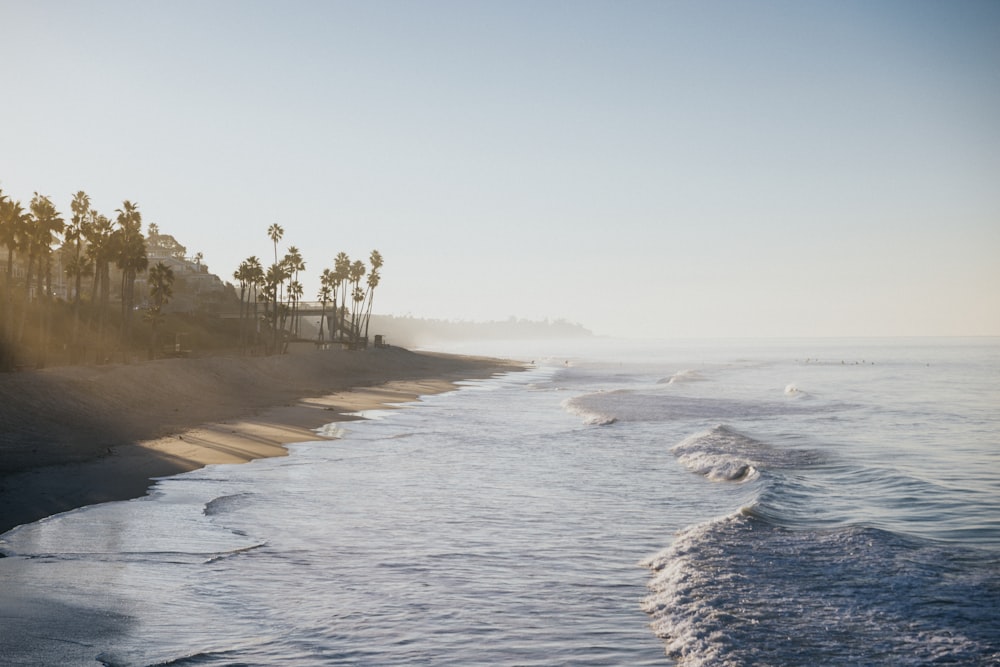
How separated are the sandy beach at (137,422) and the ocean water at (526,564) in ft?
4.91

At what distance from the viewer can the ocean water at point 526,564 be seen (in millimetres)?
8508

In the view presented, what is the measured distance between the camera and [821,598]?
10.4m

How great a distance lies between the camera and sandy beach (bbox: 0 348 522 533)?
1684 cm

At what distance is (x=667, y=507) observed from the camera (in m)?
16.9

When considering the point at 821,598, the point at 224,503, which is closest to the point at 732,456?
the point at 821,598

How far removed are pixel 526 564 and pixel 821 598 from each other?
4.32 m

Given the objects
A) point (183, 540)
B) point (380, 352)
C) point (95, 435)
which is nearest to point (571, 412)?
point (95, 435)

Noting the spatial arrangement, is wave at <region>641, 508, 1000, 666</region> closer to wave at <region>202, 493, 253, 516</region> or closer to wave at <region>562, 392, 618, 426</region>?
wave at <region>202, 493, 253, 516</region>

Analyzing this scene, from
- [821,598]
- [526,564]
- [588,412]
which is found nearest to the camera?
[821,598]

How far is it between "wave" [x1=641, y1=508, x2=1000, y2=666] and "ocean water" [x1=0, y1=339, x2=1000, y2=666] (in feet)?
0.15

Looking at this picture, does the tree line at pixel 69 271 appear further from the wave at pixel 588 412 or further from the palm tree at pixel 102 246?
the wave at pixel 588 412

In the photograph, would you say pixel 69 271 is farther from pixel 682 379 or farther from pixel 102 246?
pixel 682 379

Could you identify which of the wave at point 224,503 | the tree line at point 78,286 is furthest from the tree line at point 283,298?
the wave at point 224,503

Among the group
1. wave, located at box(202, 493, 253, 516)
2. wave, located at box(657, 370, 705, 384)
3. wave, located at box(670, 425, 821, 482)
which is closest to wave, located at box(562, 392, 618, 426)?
wave, located at box(670, 425, 821, 482)
